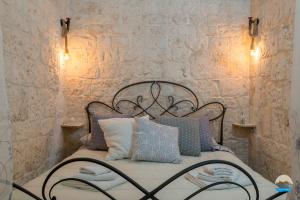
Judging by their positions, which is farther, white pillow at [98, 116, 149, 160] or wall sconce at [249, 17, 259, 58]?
wall sconce at [249, 17, 259, 58]

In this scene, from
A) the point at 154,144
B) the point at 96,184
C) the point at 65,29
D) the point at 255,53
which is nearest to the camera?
the point at 96,184

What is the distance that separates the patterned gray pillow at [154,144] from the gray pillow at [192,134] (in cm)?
18

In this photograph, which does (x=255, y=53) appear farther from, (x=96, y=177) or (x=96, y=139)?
(x=96, y=177)

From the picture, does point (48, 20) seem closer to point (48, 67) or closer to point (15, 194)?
point (48, 67)

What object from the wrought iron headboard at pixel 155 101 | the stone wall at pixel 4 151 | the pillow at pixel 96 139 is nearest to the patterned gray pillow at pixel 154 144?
the pillow at pixel 96 139

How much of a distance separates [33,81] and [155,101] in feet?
4.48

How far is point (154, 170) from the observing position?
2.28m

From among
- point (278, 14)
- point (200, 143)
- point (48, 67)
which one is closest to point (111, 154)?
point (200, 143)

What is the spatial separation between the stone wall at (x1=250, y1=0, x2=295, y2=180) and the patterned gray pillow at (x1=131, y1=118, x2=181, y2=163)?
0.92 m

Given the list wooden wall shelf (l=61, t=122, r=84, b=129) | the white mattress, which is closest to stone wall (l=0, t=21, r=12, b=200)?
the white mattress

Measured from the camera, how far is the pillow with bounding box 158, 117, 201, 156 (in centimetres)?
276

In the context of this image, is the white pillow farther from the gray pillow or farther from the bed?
the gray pillow

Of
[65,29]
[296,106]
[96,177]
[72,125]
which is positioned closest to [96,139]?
[72,125]

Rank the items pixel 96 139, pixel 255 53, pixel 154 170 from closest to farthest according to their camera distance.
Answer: pixel 154 170
pixel 96 139
pixel 255 53
